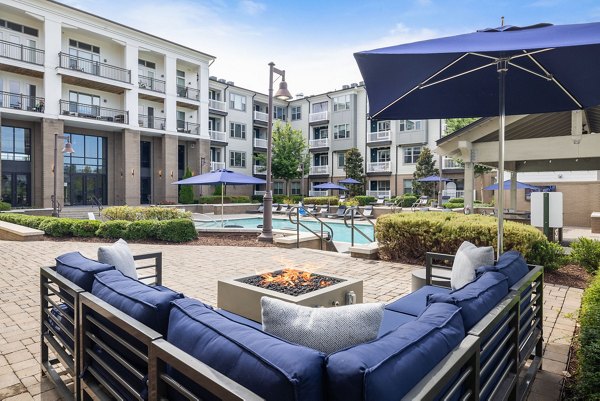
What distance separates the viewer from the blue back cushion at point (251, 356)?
1.33 metres

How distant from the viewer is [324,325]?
5.90ft

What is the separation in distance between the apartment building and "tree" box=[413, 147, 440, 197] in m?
17.2

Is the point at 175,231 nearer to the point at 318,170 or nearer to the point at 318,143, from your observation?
the point at 318,170

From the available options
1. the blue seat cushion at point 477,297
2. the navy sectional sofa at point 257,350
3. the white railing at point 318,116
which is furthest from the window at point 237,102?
the blue seat cushion at point 477,297

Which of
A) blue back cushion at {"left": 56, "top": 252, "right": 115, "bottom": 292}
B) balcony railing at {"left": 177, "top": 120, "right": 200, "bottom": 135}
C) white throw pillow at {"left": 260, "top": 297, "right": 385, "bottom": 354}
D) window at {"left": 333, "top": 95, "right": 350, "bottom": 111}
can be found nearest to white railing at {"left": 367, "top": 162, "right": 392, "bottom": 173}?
window at {"left": 333, "top": 95, "right": 350, "bottom": 111}

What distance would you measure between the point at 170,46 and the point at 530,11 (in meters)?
26.3

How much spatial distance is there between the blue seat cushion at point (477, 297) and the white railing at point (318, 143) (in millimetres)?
35593

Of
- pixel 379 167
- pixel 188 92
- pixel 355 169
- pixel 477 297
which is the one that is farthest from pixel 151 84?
pixel 477 297

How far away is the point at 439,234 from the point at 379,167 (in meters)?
27.9

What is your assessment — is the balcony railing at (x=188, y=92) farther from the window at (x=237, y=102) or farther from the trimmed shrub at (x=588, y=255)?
the trimmed shrub at (x=588, y=255)

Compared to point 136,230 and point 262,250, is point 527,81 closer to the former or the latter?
point 262,250

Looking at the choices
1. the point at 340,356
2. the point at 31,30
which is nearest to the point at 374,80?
the point at 340,356

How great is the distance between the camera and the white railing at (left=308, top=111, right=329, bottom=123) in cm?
3753

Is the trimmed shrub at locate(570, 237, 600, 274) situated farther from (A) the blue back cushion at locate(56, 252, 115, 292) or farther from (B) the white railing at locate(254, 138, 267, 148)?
(B) the white railing at locate(254, 138, 267, 148)
